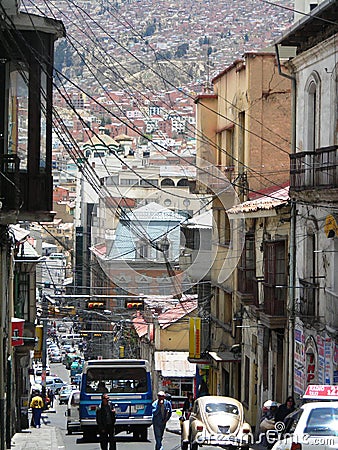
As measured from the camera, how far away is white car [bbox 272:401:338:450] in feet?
45.2

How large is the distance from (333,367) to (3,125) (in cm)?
1137

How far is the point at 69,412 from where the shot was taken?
3294cm

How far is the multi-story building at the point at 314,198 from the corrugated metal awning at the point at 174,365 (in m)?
25.9

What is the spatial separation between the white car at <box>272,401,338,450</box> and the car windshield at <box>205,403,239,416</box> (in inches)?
283

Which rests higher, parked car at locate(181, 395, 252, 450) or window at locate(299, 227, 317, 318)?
window at locate(299, 227, 317, 318)

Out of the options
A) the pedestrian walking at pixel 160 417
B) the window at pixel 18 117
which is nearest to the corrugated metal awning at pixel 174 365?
the pedestrian walking at pixel 160 417

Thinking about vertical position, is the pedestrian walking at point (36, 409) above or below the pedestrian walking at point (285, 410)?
below

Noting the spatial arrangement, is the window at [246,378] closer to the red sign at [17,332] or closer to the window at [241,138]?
the window at [241,138]

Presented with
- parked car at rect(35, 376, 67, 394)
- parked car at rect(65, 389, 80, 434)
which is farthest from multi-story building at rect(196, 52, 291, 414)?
parked car at rect(35, 376, 67, 394)

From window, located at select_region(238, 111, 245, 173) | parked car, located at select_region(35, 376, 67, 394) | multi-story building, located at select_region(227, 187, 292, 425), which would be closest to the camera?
multi-story building, located at select_region(227, 187, 292, 425)

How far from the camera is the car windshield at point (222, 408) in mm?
22766

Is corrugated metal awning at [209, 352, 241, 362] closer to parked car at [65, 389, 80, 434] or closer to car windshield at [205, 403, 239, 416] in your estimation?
parked car at [65, 389, 80, 434]

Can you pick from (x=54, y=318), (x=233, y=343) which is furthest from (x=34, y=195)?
(x=54, y=318)

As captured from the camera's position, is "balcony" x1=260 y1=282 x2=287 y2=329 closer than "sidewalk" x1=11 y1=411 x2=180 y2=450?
No
